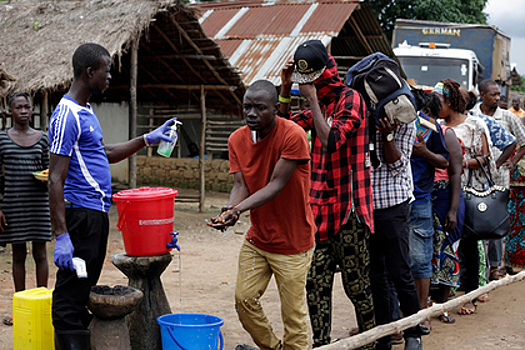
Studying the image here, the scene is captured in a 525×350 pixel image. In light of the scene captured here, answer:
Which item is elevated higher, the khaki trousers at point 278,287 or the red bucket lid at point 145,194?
the red bucket lid at point 145,194

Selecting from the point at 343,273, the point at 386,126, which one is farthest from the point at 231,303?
the point at 386,126

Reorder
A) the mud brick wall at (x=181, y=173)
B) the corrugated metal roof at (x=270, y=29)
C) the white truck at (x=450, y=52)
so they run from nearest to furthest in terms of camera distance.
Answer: the white truck at (x=450, y=52), the corrugated metal roof at (x=270, y=29), the mud brick wall at (x=181, y=173)

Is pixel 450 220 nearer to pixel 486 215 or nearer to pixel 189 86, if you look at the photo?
pixel 486 215

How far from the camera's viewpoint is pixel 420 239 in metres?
4.62

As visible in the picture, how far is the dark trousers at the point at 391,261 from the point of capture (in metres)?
3.90

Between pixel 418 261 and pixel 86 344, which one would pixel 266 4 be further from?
pixel 86 344

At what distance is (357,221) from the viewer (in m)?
3.65

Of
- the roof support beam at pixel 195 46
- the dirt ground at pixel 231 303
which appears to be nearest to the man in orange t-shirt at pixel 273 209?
the dirt ground at pixel 231 303

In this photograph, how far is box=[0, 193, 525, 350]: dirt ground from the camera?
4.64 m

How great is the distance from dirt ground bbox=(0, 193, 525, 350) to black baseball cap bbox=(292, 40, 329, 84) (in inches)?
81.9

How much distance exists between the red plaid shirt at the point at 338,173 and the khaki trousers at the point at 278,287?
0.34 meters

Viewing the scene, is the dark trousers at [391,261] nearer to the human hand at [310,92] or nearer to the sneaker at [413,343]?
the sneaker at [413,343]

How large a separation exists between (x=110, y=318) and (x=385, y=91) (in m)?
2.13

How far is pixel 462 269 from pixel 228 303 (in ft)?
8.07
